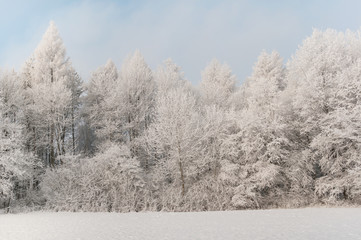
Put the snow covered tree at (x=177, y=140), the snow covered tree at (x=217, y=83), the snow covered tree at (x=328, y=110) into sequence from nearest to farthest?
the snow covered tree at (x=328, y=110) → the snow covered tree at (x=177, y=140) → the snow covered tree at (x=217, y=83)

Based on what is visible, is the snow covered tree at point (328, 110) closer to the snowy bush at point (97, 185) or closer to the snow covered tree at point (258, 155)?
the snow covered tree at point (258, 155)

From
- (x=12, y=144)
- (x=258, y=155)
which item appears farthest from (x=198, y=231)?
(x=12, y=144)

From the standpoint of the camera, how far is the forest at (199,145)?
1769cm

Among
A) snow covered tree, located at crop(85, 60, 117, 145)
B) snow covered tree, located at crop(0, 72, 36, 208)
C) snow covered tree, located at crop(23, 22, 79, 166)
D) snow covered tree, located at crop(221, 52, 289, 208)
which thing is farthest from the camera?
snow covered tree, located at crop(85, 60, 117, 145)

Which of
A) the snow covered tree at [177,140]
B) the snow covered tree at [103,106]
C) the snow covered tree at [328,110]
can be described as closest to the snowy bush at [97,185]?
the snow covered tree at [177,140]

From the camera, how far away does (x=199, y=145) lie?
21531 mm

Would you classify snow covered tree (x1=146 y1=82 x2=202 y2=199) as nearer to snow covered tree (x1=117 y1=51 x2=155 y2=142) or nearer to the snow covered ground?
snow covered tree (x1=117 y1=51 x2=155 y2=142)

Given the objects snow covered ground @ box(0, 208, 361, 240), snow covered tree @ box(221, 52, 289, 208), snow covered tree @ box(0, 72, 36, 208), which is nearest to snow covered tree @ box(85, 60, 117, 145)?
snow covered tree @ box(0, 72, 36, 208)

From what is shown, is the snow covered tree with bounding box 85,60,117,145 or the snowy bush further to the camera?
the snow covered tree with bounding box 85,60,117,145

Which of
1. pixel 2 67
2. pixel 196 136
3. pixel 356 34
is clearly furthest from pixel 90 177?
pixel 356 34

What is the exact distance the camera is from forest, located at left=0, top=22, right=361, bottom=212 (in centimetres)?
1769

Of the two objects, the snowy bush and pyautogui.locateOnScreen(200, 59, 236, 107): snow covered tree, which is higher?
pyautogui.locateOnScreen(200, 59, 236, 107): snow covered tree

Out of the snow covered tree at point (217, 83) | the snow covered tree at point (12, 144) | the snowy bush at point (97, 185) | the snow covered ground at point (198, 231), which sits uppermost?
the snow covered tree at point (217, 83)

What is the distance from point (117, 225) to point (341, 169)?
14.7 m
